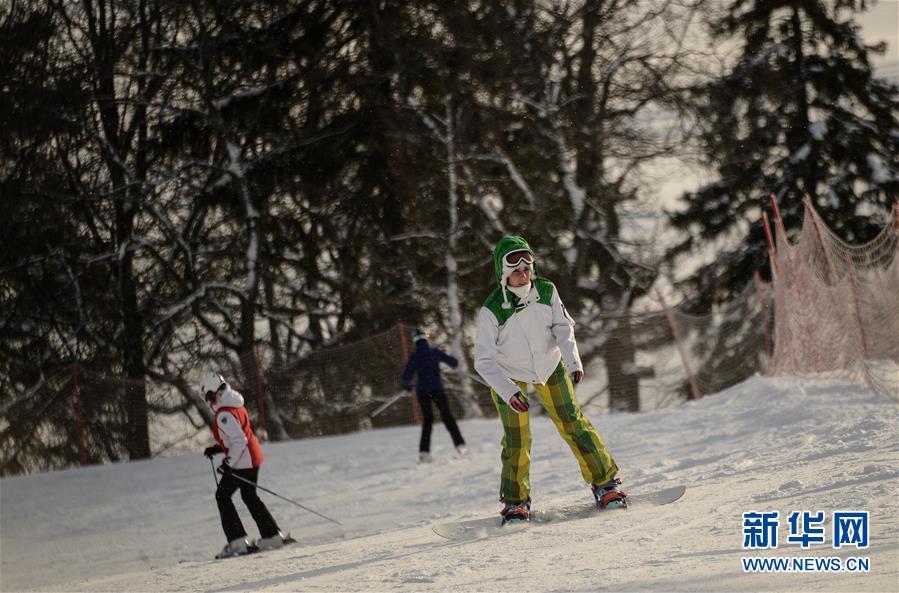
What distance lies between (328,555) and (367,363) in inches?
478

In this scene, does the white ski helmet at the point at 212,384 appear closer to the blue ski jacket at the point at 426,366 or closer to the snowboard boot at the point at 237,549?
the snowboard boot at the point at 237,549

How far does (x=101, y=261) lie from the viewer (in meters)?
23.8

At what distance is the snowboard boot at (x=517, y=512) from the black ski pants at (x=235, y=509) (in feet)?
8.42

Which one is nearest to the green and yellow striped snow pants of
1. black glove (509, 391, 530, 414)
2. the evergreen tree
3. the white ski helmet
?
black glove (509, 391, 530, 414)

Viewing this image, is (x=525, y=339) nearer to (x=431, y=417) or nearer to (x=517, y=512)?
(x=517, y=512)

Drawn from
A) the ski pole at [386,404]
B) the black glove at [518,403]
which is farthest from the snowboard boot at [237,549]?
the ski pole at [386,404]

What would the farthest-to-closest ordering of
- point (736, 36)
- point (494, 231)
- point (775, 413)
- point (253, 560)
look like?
1. point (736, 36)
2. point (494, 231)
3. point (775, 413)
4. point (253, 560)

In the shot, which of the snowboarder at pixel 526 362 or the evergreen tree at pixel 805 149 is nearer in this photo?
the snowboarder at pixel 526 362

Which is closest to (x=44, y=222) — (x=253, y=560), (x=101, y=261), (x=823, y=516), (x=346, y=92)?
(x=101, y=261)

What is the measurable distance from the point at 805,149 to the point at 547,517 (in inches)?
819

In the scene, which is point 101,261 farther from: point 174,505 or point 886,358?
point 886,358

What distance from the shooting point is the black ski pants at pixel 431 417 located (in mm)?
13516

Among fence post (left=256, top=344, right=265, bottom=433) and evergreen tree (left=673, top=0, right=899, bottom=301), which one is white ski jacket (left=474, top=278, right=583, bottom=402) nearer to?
fence post (left=256, top=344, right=265, bottom=433)

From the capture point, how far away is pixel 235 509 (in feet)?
30.3
